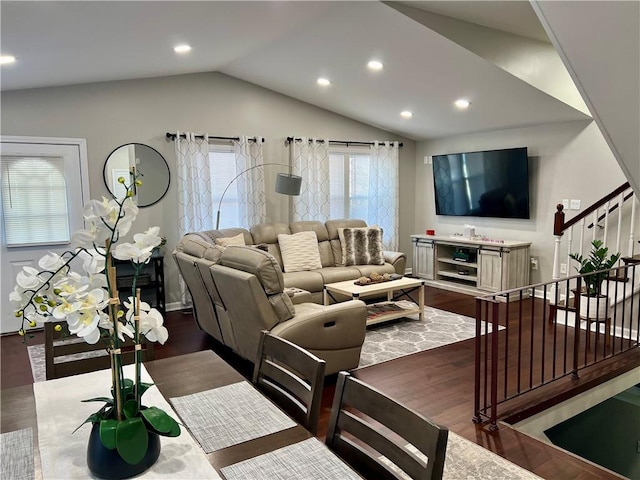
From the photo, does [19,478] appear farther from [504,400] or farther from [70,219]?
[70,219]

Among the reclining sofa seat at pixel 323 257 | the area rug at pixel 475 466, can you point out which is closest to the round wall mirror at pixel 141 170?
the reclining sofa seat at pixel 323 257

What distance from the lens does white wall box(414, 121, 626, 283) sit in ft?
17.9

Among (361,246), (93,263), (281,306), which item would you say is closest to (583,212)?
(361,246)

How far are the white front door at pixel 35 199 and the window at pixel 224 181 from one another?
154 cm

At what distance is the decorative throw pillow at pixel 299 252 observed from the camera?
5996 millimetres

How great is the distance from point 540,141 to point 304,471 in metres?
5.92

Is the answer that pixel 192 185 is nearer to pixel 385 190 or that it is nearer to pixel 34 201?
pixel 34 201

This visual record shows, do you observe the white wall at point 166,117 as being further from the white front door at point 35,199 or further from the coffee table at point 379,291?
the coffee table at point 379,291

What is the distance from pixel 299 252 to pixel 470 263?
8.25 ft

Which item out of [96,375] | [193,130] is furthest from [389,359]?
[193,130]

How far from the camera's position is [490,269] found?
625cm

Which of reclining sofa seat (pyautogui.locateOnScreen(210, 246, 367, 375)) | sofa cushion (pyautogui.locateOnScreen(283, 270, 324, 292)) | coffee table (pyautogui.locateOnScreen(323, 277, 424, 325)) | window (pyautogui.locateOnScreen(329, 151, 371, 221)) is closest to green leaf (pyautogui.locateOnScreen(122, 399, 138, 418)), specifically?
reclining sofa seat (pyautogui.locateOnScreen(210, 246, 367, 375))

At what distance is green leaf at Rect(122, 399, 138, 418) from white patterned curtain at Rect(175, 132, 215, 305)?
16.3ft

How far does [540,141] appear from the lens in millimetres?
6047
